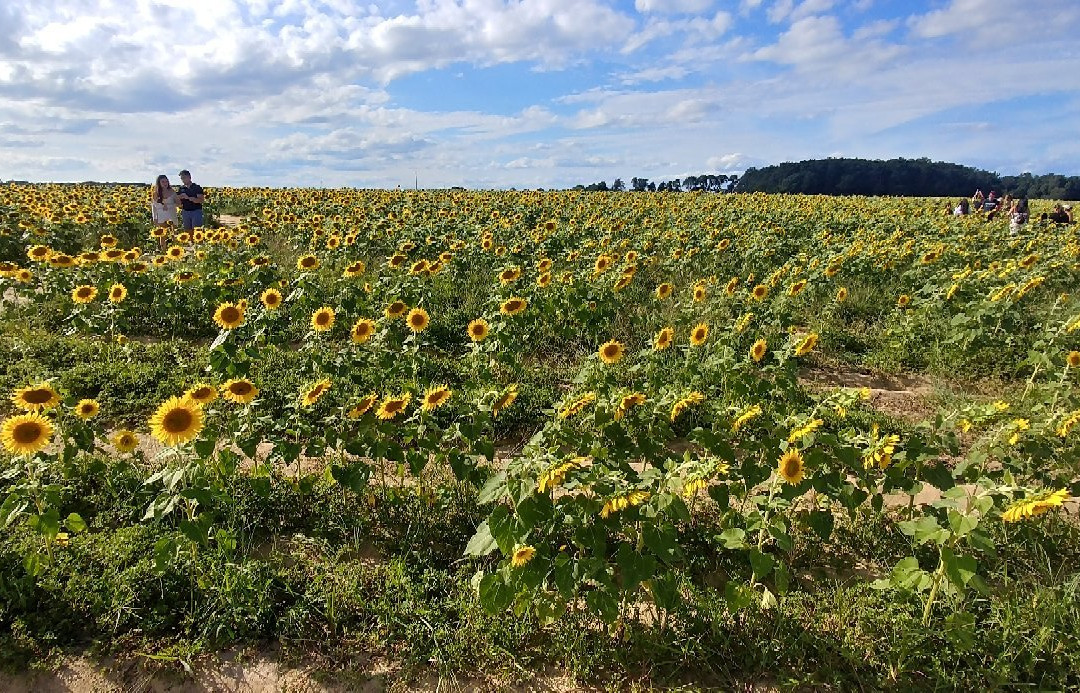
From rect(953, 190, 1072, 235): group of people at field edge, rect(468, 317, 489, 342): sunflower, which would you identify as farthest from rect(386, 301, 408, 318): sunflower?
rect(953, 190, 1072, 235): group of people at field edge

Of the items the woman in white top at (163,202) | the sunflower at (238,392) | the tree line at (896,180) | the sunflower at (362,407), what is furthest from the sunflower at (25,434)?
the tree line at (896,180)

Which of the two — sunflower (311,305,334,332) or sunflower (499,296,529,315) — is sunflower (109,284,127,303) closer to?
sunflower (311,305,334,332)

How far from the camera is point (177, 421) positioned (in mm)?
2811

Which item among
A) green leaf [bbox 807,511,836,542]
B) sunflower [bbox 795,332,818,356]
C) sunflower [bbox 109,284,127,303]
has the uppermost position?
sunflower [bbox 109,284,127,303]

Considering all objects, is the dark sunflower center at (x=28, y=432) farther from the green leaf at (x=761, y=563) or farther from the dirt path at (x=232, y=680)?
the green leaf at (x=761, y=563)

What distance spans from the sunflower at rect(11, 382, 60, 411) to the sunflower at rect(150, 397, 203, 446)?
1.86 ft

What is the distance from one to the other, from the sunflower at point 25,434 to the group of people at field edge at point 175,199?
916 centimetres

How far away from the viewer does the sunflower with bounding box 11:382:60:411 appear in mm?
2895

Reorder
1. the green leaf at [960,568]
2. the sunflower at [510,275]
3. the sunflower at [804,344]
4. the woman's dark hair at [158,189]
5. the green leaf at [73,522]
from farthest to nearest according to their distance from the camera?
the woman's dark hair at [158,189]
the sunflower at [510,275]
the sunflower at [804,344]
the green leaf at [73,522]
the green leaf at [960,568]

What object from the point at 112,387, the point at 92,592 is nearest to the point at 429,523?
the point at 92,592

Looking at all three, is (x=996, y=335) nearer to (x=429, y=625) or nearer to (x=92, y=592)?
(x=429, y=625)

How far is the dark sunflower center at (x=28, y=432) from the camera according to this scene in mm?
2676

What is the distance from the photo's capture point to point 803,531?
3164 mm

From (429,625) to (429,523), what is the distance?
75cm
